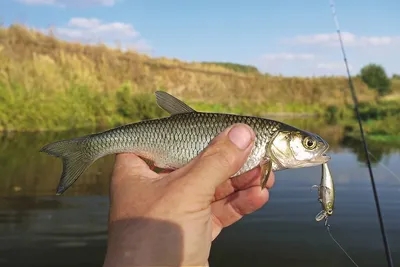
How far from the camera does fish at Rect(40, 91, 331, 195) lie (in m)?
3.14

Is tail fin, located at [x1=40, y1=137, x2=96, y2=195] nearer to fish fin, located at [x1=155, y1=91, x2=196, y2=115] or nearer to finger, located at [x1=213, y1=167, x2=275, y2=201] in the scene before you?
fish fin, located at [x1=155, y1=91, x2=196, y2=115]

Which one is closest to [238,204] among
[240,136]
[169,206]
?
[240,136]

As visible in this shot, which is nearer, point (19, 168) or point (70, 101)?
point (19, 168)

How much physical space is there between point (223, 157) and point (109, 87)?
3343 centimetres

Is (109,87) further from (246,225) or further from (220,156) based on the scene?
(220,156)

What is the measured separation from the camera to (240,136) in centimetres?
292

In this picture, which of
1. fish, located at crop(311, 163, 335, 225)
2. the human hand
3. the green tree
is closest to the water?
fish, located at crop(311, 163, 335, 225)

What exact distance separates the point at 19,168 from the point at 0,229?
601 cm

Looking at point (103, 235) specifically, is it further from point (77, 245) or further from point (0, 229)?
point (0, 229)

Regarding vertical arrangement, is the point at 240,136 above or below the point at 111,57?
below

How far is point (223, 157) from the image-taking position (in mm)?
2816

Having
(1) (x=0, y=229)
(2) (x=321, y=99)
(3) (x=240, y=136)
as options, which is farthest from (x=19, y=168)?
(2) (x=321, y=99)

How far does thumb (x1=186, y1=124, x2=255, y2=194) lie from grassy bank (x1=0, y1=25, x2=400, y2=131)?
21.4m

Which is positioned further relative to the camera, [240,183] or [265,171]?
[240,183]
